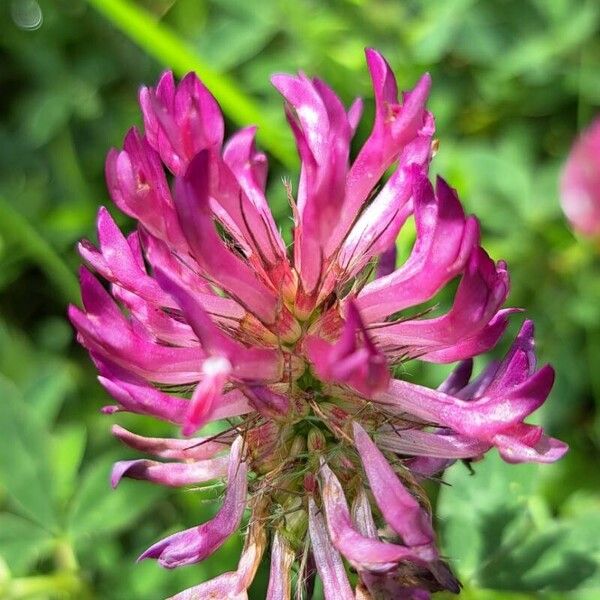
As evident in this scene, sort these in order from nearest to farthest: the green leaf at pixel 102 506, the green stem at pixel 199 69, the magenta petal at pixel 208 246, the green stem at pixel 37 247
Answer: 1. the magenta petal at pixel 208 246
2. the green leaf at pixel 102 506
3. the green stem at pixel 199 69
4. the green stem at pixel 37 247

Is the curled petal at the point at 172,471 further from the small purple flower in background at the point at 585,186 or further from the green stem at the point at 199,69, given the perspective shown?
the green stem at the point at 199,69

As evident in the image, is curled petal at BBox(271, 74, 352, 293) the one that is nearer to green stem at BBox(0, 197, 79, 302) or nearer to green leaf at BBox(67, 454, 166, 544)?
green leaf at BBox(67, 454, 166, 544)

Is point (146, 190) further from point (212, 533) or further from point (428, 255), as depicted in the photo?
point (212, 533)

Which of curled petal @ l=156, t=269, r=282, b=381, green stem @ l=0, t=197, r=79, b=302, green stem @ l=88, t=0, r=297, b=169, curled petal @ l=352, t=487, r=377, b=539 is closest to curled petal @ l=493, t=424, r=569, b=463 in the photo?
curled petal @ l=352, t=487, r=377, b=539

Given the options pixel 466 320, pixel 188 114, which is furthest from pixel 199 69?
pixel 466 320

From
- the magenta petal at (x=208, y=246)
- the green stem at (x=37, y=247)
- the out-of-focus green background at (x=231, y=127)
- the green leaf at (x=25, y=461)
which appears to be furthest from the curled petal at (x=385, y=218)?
the green stem at (x=37, y=247)

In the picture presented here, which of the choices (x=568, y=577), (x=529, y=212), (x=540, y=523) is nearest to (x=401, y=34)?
(x=529, y=212)

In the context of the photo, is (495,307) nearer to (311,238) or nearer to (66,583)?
(311,238)
